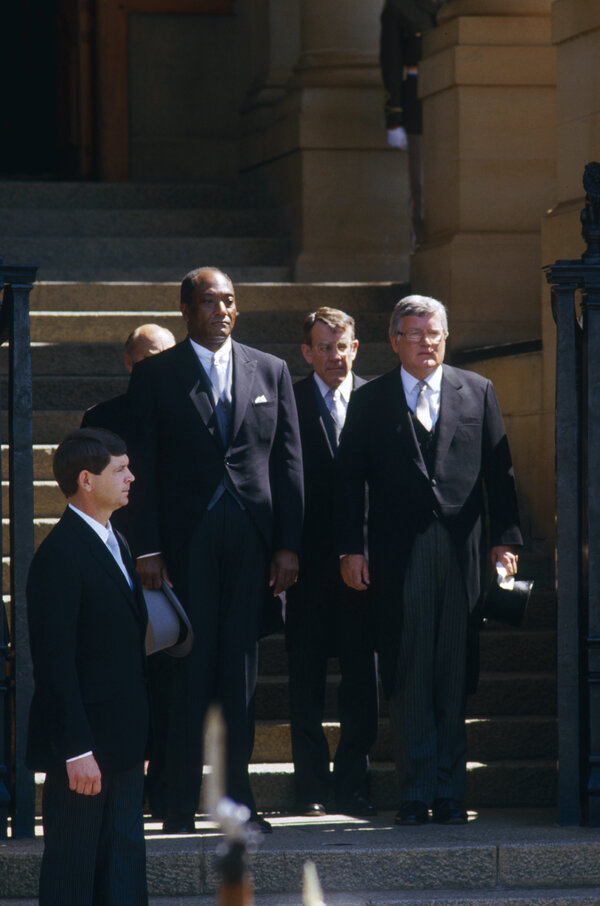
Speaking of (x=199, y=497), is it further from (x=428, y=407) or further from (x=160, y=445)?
(x=428, y=407)

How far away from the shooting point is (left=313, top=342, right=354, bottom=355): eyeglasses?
673 cm

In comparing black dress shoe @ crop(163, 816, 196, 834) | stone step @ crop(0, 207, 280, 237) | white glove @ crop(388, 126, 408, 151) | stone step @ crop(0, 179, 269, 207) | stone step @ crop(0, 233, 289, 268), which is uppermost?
white glove @ crop(388, 126, 408, 151)

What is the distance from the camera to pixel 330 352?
6742 mm

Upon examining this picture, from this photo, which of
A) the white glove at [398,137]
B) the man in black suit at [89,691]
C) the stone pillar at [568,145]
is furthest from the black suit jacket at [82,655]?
the white glove at [398,137]

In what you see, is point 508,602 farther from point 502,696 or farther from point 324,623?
point 502,696

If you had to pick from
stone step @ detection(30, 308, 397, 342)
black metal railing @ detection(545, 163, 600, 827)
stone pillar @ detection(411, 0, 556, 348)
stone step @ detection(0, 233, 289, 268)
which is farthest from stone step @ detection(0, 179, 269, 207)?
black metal railing @ detection(545, 163, 600, 827)

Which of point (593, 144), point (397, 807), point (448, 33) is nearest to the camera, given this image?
point (397, 807)

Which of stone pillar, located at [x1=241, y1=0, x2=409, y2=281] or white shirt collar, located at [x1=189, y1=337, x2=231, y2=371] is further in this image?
stone pillar, located at [x1=241, y1=0, x2=409, y2=281]

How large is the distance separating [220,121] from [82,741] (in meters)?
9.24

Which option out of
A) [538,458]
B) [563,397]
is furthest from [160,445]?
[538,458]

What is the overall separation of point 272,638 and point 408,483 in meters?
1.33

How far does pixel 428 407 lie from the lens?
258 inches

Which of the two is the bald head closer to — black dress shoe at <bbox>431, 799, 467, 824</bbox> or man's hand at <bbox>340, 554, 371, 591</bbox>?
man's hand at <bbox>340, 554, 371, 591</bbox>

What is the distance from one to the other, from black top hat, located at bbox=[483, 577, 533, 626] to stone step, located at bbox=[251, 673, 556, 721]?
0.93 meters
